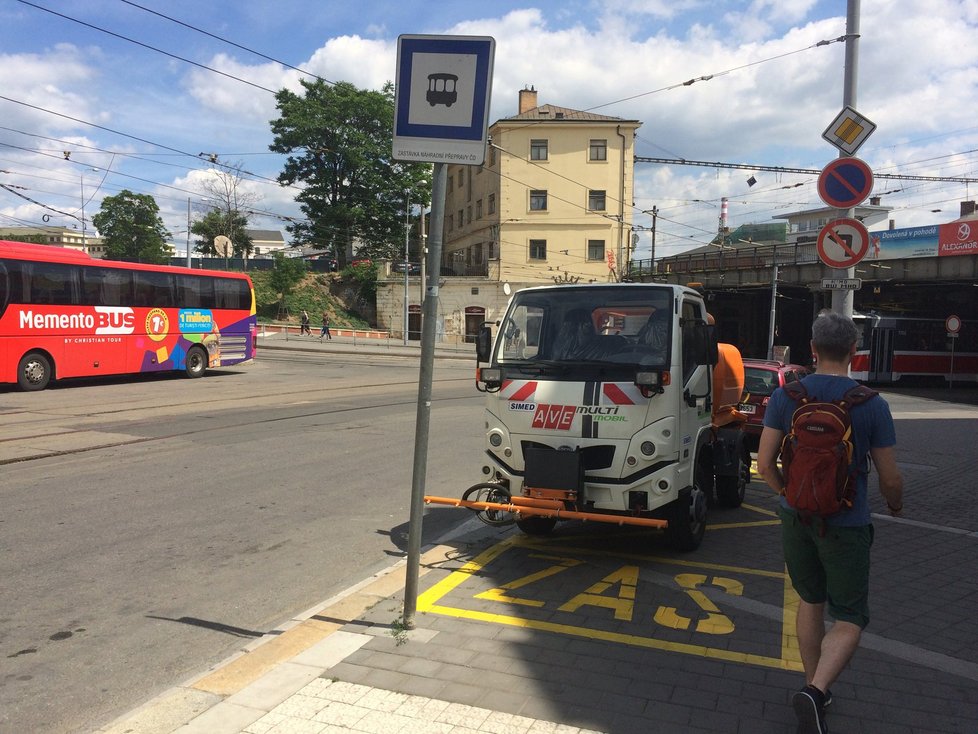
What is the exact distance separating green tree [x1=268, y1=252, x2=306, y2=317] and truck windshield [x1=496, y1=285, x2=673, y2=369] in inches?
1952

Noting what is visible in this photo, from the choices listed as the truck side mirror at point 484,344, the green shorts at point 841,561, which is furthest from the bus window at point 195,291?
the green shorts at point 841,561

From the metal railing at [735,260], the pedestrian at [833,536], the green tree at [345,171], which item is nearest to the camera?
the pedestrian at [833,536]

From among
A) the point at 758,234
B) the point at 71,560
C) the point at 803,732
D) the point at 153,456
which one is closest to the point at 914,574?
the point at 803,732

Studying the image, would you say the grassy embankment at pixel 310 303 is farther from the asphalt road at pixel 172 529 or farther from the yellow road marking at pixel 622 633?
the yellow road marking at pixel 622 633

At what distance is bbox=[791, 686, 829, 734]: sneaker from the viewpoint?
3008 mm

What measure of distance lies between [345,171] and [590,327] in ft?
185

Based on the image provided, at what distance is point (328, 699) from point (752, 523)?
4.97m

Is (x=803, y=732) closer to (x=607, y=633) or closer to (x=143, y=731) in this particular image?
(x=607, y=633)

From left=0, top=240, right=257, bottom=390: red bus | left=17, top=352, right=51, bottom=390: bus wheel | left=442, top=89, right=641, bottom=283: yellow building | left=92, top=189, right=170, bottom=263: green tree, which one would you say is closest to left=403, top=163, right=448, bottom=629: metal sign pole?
left=0, top=240, right=257, bottom=390: red bus

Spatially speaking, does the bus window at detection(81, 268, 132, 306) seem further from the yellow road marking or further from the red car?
the yellow road marking

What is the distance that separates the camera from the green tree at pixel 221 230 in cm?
6022

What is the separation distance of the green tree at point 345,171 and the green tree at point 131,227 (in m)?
20.4

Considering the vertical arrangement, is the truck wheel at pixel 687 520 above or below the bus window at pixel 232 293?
below

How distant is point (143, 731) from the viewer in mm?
3215
